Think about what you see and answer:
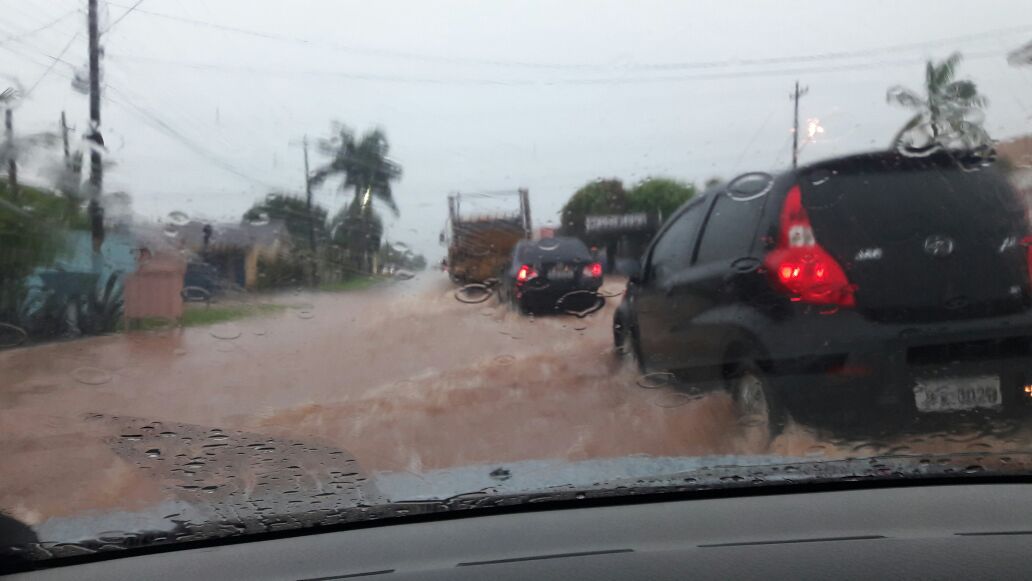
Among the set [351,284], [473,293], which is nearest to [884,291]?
[473,293]

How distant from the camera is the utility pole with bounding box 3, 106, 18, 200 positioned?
18.2 feet

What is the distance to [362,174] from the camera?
22.3 ft

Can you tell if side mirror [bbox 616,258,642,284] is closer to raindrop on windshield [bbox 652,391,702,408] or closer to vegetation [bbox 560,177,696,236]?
vegetation [bbox 560,177,696,236]

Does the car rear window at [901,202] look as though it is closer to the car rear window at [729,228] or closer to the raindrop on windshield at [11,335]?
the car rear window at [729,228]

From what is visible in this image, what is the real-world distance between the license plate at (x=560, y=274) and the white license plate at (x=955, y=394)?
2.58 meters

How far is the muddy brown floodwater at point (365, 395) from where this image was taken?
209 inches

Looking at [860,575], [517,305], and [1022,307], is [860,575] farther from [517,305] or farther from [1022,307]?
[517,305]

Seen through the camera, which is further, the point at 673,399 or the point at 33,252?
the point at 33,252

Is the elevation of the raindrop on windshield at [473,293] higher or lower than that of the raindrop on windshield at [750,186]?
lower

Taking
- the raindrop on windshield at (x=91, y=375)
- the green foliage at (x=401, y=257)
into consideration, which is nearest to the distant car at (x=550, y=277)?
the green foliage at (x=401, y=257)

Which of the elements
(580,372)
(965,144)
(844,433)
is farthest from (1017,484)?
(580,372)

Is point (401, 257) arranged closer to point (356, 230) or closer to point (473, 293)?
point (356, 230)

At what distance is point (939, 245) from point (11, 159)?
16.3 feet

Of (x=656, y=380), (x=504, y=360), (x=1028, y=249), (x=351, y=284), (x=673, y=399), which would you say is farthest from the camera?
(x=351, y=284)
